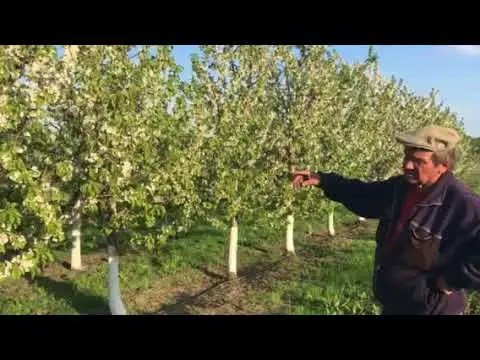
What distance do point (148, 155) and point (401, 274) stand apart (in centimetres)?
745

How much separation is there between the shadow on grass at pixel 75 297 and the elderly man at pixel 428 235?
8737 mm

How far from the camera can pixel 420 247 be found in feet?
11.7

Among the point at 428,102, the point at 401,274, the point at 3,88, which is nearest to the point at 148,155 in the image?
the point at 3,88

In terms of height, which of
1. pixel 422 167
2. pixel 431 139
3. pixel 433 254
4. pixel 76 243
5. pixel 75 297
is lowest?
pixel 75 297

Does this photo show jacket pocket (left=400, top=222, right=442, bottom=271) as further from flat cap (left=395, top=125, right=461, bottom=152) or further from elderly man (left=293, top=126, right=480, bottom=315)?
flat cap (left=395, top=125, right=461, bottom=152)

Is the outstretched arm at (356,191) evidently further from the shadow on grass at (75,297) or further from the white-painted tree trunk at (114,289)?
the shadow on grass at (75,297)

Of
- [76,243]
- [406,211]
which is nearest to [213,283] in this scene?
[76,243]

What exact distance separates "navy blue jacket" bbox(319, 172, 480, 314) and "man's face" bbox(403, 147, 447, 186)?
0.07 metres

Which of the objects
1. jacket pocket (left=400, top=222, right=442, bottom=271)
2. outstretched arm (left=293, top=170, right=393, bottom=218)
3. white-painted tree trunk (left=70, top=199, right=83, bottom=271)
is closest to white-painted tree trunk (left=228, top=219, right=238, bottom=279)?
white-painted tree trunk (left=70, top=199, right=83, bottom=271)

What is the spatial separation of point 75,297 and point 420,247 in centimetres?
1094

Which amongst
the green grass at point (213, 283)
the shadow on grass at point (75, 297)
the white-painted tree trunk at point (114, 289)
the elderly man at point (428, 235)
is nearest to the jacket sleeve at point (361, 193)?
the elderly man at point (428, 235)

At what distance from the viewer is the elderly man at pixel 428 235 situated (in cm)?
335

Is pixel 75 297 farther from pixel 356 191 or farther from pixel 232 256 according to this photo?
pixel 356 191
